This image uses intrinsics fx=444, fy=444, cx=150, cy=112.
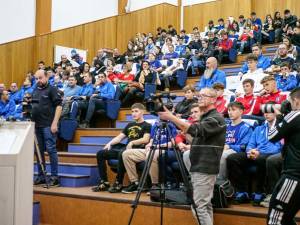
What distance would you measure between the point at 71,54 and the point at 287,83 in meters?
7.48

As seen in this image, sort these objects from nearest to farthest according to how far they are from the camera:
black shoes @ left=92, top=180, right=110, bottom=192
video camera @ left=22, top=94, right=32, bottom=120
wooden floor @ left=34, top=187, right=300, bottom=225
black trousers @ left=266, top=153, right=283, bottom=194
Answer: wooden floor @ left=34, top=187, right=300, bottom=225 < black trousers @ left=266, top=153, right=283, bottom=194 < black shoes @ left=92, top=180, right=110, bottom=192 < video camera @ left=22, top=94, right=32, bottom=120

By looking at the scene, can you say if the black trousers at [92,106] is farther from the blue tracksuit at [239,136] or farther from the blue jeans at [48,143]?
the blue tracksuit at [239,136]

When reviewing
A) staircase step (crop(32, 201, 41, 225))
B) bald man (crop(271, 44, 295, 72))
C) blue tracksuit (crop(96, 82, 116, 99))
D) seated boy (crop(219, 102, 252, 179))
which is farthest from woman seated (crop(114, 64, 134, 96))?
seated boy (crop(219, 102, 252, 179))

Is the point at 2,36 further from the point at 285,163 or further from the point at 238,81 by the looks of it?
the point at 285,163

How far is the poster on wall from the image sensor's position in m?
11.5

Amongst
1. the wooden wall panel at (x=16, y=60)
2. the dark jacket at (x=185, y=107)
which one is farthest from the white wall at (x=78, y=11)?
the dark jacket at (x=185, y=107)

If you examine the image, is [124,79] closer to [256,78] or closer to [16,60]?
[256,78]

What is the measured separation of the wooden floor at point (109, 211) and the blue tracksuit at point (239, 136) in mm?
587

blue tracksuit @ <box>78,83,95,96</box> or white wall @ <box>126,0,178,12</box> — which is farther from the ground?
white wall @ <box>126,0,178,12</box>

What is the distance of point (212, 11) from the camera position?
45.6 feet

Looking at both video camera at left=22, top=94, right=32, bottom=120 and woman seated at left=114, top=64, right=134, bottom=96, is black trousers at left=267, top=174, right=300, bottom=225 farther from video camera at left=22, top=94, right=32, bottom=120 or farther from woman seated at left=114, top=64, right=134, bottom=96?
woman seated at left=114, top=64, right=134, bottom=96

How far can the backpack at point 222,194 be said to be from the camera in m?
3.63

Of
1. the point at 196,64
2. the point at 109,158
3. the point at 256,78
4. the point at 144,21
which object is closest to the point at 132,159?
the point at 109,158

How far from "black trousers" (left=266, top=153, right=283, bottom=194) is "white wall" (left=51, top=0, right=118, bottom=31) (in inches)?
367
